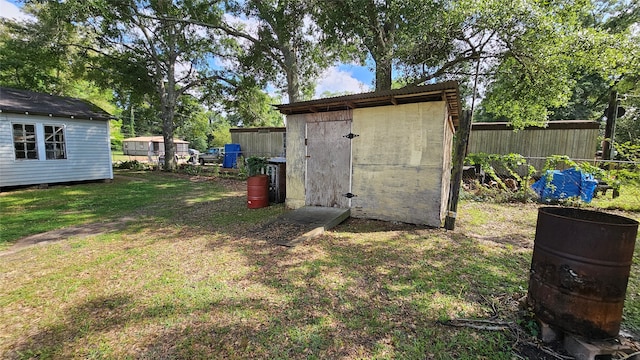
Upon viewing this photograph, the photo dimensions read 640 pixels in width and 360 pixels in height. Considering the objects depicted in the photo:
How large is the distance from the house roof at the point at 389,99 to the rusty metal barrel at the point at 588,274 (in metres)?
3.24

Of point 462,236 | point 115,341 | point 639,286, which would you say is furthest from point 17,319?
point 639,286

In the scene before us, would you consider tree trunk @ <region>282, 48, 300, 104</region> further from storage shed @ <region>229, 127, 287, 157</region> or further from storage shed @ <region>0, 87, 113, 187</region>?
storage shed @ <region>0, 87, 113, 187</region>

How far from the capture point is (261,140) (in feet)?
58.1

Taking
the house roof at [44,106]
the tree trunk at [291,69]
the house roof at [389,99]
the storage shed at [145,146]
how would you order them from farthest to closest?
the storage shed at [145,146] < the tree trunk at [291,69] < the house roof at [44,106] < the house roof at [389,99]

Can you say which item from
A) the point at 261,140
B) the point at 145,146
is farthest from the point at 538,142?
the point at 145,146

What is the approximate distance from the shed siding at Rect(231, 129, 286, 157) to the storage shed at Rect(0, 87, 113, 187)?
7.89 meters

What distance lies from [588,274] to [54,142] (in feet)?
49.1

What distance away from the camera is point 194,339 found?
2268 mm

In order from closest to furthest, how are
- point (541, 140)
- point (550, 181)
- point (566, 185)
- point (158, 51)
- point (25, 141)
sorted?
point (566, 185) < point (550, 181) < point (25, 141) < point (541, 140) < point (158, 51)

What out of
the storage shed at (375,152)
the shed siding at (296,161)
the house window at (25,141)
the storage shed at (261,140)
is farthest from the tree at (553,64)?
the house window at (25,141)

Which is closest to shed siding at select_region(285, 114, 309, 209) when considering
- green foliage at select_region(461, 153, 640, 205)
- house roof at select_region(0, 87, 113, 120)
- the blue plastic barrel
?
green foliage at select_region(461, 153, 640, 205)

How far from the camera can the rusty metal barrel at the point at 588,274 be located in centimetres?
194

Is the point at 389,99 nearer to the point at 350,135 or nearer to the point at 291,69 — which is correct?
the point at 350,135

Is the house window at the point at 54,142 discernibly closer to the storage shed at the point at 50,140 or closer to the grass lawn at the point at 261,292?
the storage shed at the point at 50,140
